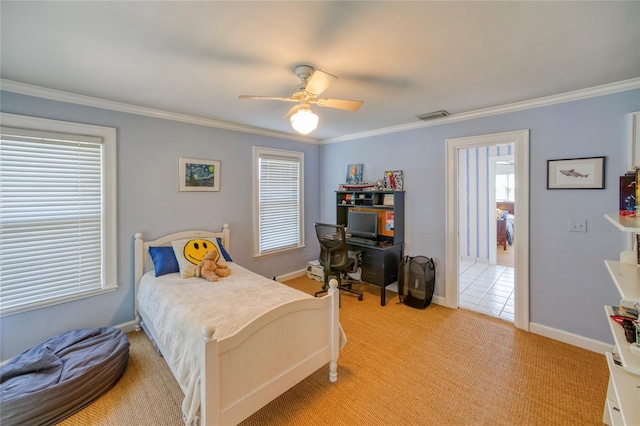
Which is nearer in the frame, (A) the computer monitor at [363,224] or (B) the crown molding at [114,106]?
(B) the crown molding at [114,106]

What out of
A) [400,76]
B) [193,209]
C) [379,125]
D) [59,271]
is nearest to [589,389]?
[400,76]

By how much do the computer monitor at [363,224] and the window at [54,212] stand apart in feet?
9.84

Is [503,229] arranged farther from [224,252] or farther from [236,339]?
[236,339]

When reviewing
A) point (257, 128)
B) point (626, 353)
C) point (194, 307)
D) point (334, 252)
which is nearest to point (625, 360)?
point (626, 353)

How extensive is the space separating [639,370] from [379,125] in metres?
3.30

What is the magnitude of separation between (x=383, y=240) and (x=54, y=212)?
12.3 ft

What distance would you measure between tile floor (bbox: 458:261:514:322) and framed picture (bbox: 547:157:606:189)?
162 centimetres

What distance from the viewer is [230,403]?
150cm

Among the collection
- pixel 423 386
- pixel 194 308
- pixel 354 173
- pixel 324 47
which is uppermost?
pixel 324 47

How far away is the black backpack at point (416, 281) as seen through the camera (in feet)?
11.4

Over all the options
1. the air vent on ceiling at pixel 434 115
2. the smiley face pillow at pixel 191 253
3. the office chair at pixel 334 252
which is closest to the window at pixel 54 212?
the smiley face pillow at pixel 191 253

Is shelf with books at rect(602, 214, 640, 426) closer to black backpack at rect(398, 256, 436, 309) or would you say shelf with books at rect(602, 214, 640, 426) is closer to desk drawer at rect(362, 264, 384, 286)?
black backpack at rect(398, 256, 436, 309)

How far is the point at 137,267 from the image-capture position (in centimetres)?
290

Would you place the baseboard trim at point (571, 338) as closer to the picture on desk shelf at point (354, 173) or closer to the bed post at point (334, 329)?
the bed post at point (334, 329)
